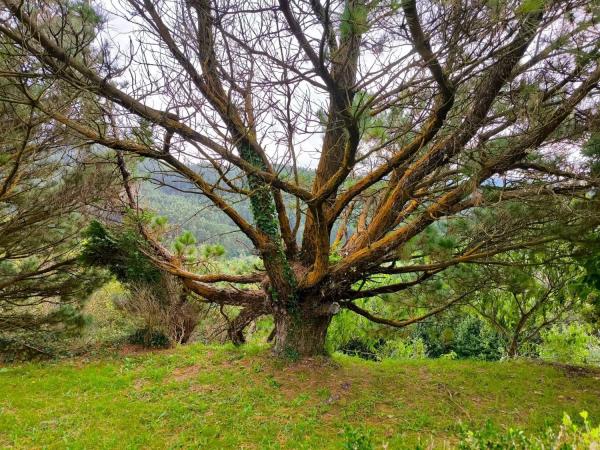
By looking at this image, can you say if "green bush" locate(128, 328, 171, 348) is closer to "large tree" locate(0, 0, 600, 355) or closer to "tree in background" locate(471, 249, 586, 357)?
"large tree" locate(0, 0, 600, 355)

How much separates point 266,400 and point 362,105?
347 centimetres

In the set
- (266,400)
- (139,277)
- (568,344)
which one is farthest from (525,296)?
(139,277)

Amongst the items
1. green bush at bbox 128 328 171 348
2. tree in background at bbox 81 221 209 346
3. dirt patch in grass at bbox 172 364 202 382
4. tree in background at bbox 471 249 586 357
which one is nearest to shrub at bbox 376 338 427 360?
tree in background at bbox 471 249 586 357

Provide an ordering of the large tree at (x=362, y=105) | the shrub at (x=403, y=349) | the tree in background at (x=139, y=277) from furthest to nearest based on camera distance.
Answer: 1. the shrub at (x=403, y=349)
2. the tree in background at (x=139, y=277)
3. the large tree at (x=362, y=105)

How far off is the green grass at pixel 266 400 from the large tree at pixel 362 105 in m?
1.19

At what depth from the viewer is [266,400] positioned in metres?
4.81

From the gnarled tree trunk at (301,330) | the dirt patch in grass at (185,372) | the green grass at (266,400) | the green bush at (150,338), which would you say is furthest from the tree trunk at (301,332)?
the green bush at (150,338)

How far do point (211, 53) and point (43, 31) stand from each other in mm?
1403

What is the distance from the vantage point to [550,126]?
11.7 feet

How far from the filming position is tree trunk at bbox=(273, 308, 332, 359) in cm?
588

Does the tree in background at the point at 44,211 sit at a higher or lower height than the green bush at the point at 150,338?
higher

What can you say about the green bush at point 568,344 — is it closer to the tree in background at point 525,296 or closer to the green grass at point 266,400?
the tree in background at point 525,296

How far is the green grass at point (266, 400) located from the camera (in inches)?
159

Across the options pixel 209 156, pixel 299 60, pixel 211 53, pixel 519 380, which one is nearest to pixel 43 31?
pixel 211 53
